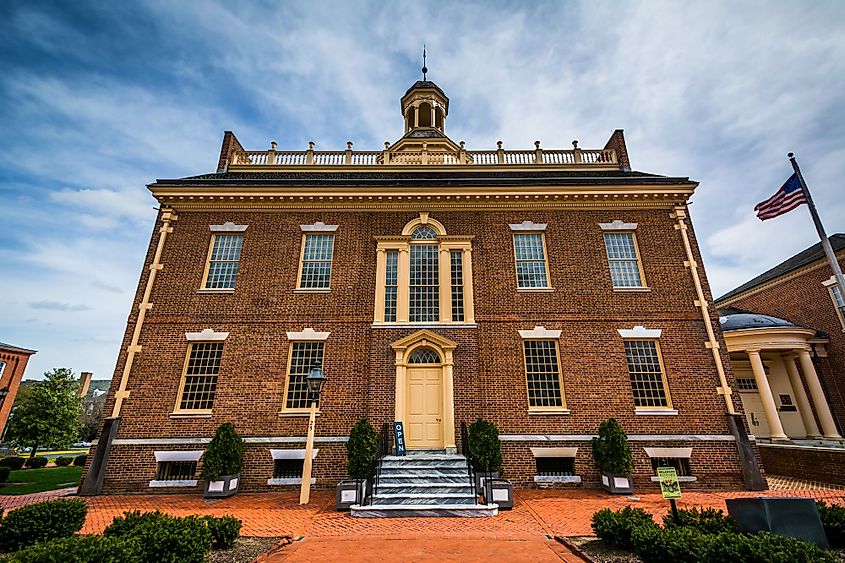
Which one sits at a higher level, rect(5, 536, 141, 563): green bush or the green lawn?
rect(5, 536, 141, 563): green bush

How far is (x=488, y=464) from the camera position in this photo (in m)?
10.2

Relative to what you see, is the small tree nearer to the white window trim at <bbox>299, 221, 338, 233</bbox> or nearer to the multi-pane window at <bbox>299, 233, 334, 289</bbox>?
the multi-pane window at <bbox>299, 233, 334, 289</bbox>

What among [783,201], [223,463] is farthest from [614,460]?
[223,463]

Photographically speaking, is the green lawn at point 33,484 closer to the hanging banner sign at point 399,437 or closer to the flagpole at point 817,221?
the hanging banner sign at point 399,437

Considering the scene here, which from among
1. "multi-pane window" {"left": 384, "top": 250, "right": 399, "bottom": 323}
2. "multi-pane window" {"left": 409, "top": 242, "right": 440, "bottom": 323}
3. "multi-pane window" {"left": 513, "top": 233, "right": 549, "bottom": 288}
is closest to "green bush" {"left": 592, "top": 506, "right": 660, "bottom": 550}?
"multi-pane window" {"left": 409, "top": 242, "right": 440, "bottom": 323}

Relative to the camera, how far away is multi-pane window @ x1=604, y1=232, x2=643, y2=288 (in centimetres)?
1380

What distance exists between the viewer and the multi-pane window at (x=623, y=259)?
13797mm

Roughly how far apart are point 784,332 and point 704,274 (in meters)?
6.61

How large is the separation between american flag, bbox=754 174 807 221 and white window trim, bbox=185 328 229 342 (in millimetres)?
17759

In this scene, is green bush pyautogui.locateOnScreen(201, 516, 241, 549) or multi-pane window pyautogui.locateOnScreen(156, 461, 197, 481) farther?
multi-pane window pyautogui.locateOnScreen(156, 461, 197, 481)

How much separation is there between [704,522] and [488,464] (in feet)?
16.0

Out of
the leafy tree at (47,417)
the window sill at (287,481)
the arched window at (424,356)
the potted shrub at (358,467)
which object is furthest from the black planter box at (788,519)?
the leafy tree at (47,417)

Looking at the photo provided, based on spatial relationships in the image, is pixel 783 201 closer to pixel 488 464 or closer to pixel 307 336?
pixel 488 464

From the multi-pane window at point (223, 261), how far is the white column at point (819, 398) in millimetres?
23874
